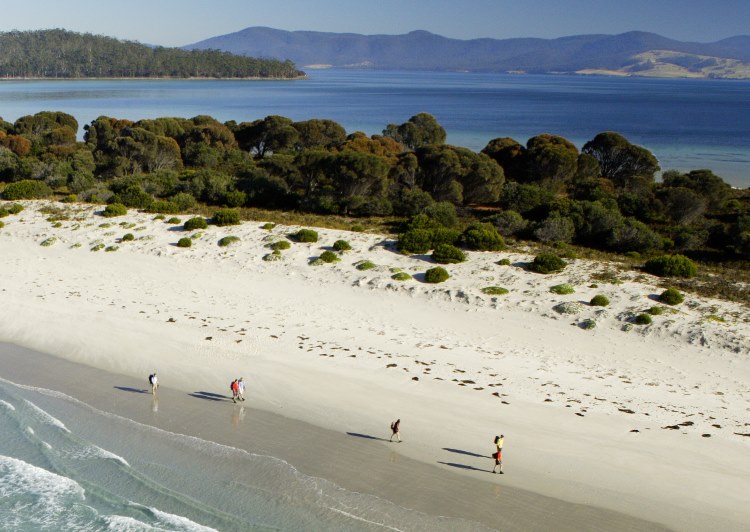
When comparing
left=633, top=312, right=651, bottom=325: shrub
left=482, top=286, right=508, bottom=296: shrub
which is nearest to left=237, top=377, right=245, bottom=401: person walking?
left=482, top=286, right=508, bottom=296: shrub

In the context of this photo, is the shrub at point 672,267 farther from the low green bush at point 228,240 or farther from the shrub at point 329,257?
the low green bush at point 228,240

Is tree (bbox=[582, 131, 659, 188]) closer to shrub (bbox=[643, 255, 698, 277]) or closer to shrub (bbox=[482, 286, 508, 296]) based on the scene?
shrub (bbox=[643, 255, 698, 277])

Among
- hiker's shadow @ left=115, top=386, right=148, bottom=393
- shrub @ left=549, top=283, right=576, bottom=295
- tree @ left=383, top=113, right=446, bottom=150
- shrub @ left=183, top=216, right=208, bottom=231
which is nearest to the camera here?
hiker's shadow @ left=115, top=386, right=148, bottom=393

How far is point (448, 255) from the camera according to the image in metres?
29.5

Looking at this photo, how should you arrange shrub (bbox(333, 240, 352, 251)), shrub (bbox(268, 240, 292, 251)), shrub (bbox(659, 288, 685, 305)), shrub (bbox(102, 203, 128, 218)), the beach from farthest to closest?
shrub (bbox(102, 203, 128, 218)), shrub (bbox(268, 240, 292, 251)), shrub (bbox(333, 240, 352, 251)), shrub (bbox(659, 288, 685, 305)), the beach

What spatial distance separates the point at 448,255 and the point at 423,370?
1072cm

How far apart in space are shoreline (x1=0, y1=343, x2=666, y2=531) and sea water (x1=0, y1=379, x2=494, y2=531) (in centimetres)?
38

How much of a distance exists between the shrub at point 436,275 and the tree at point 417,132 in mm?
45522

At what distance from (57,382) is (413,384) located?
38.5 feet

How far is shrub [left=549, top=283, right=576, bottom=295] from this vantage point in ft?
84.1

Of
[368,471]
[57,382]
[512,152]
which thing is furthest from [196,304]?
[512,152]

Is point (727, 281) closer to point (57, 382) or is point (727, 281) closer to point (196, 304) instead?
point (196, 304)

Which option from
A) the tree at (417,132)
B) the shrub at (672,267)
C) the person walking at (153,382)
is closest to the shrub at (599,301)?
the shrub at (672,267)

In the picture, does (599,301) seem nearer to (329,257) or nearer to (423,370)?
(423,370)
